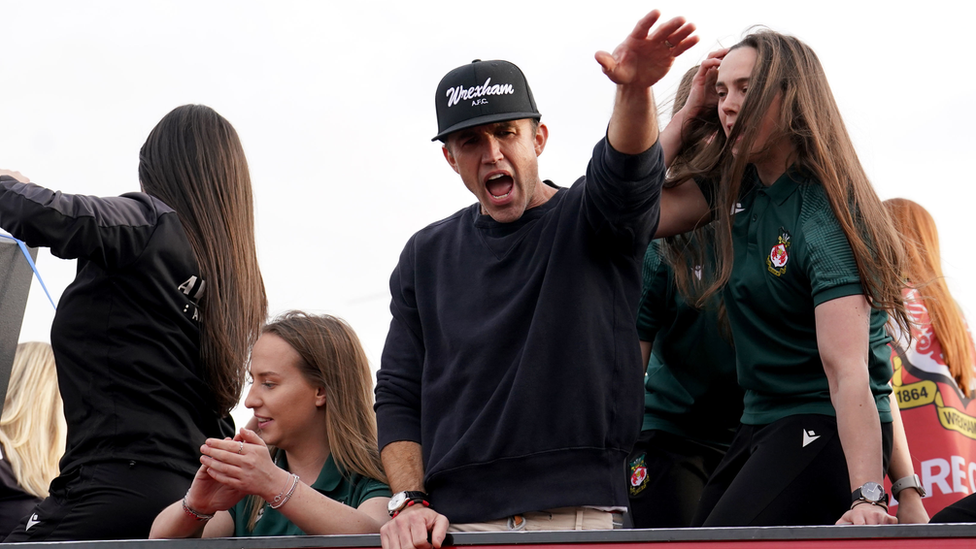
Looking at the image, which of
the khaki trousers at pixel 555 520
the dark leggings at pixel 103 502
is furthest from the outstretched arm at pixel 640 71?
the dark leggings at pixel 103 502

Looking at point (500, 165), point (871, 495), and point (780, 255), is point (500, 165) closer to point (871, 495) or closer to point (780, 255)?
point (780, 255)

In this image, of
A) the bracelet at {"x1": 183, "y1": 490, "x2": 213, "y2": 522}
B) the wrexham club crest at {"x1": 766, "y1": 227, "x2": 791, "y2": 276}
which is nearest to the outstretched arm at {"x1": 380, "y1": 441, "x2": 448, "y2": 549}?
the bracelet at {"x1": 183, "y1": 490, "x2": 213, "y2": 522}

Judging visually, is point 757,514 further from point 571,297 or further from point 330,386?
point 330,386

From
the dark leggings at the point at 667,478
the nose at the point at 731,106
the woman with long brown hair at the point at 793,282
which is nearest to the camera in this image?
the woman with long brown hair at the point at 793,282

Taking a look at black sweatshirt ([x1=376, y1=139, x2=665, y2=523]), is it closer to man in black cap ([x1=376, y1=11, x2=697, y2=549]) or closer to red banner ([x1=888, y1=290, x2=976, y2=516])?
man in black cap ([x1=376, y1=11, x2=697, y2=549])

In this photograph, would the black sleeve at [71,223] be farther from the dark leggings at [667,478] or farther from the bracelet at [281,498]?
the dark leggings at [667,478]

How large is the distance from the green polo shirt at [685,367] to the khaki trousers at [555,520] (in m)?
0.99

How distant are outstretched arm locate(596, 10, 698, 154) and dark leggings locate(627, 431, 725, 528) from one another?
4.20ft

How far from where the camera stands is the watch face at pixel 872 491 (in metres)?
2.22

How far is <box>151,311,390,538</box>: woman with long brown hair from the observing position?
2445 millimetres

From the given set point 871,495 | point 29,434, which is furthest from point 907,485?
point 29,434

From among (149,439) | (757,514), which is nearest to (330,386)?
(149,439)

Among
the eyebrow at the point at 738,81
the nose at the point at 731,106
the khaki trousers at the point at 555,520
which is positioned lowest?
the khaki trousers at the point at 555,520

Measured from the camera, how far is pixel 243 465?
Result: 2369mm
